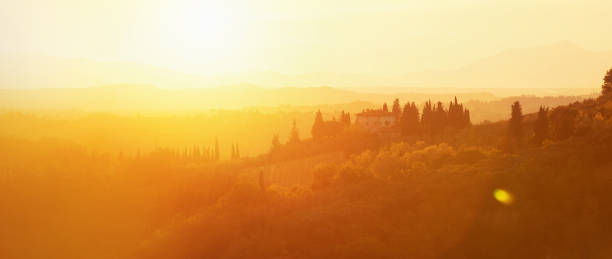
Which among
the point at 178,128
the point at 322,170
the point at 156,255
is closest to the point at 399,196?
the point at 156,255

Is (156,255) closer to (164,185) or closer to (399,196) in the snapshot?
(399,196)

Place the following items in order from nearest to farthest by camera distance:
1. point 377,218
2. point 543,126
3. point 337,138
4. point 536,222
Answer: point 536,222 < point 377,218 < point 543,126 < point 337,138

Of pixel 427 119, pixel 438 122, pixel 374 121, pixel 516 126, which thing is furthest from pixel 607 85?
pixel 374 121

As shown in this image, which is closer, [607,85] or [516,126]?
[516,126]

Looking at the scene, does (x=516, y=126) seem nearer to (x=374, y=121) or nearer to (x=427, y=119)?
(x=427, y=119)

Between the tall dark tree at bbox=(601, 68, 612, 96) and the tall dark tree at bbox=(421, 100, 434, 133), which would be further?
the tall dark tree at bbox=(421, 100, 434, 133)

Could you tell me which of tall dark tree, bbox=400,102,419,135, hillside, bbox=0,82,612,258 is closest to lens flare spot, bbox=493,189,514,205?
hillside, bbox=0,82,612,258

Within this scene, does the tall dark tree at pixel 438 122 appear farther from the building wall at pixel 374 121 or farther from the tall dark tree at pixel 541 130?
the tall dark tree at pixel 541 130

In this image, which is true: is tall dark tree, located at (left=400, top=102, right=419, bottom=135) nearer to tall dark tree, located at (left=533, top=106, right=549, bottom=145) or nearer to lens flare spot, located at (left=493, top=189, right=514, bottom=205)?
tall dark tree, located at (left=533, top=106, right=549, bottom=145)
